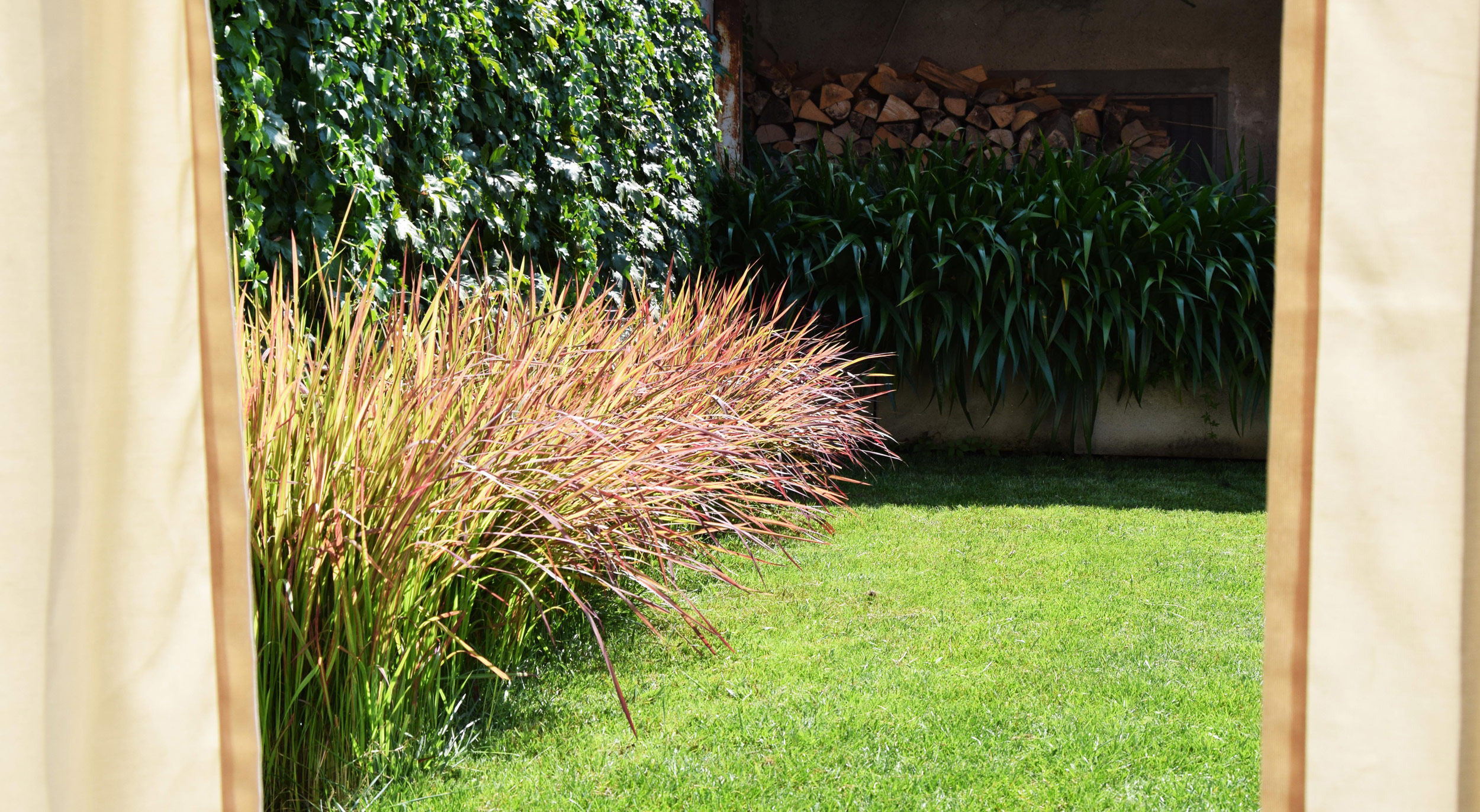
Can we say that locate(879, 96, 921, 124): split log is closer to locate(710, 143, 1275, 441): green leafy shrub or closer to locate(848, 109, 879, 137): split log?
locate(848, 109, 879, 137): split log

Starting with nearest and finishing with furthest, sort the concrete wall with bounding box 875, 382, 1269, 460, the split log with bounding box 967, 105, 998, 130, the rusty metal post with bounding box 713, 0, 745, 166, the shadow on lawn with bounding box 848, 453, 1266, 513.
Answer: the shadow on lawn with bounding box 848, 453, 1266, 513
the concrete wall with bounding box 875, 382, 1269, 460
the rusty metal post with bounding box 713, 0, 745, 166
the split log with bounding box 967, 105, 998, 130

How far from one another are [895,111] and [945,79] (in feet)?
1.73

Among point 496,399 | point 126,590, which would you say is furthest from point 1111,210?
point 126,590

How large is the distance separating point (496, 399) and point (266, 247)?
648 mm

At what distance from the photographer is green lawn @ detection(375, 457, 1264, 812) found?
5.58 feet

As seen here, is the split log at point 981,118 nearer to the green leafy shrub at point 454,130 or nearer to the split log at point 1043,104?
the split log at point 1043,104

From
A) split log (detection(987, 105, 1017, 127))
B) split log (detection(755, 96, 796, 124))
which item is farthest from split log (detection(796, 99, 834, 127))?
split log (detection(987, 105, 1017, 127))

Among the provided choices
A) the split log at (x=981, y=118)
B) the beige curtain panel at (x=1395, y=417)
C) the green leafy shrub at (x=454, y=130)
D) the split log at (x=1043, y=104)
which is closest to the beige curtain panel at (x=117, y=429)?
the beige curtain panel at (x=1395, y=417)

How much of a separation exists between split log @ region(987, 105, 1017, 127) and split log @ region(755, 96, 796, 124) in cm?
149

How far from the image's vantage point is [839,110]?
7113 mm

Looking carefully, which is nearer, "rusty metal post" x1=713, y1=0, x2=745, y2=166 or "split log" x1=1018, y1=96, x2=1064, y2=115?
"rusty metal post" x1=713, y1=0, x2=745, y2=166

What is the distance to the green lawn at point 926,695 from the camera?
1.70m

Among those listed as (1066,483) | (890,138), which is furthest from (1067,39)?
(1066,483)

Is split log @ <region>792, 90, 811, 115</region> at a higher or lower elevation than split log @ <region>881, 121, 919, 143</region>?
higher
